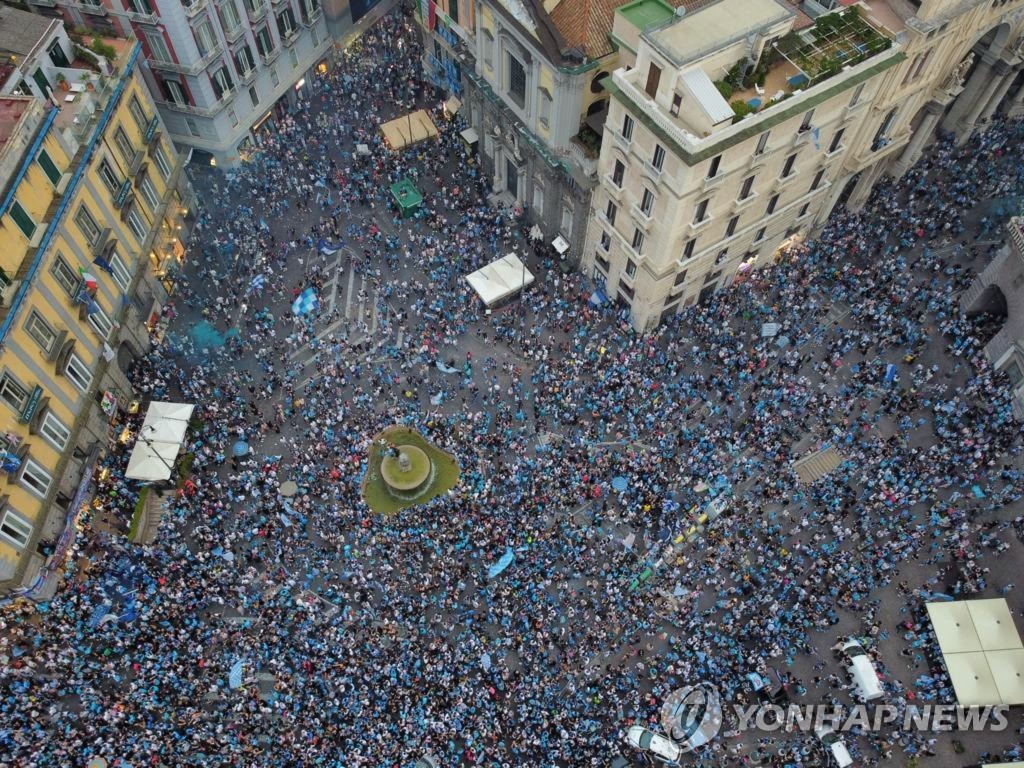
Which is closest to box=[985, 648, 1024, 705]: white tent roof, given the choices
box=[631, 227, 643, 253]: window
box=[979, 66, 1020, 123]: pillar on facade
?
box=[631, 227, 643, 253]: window

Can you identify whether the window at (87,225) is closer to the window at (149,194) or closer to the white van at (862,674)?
the window at (149,194)

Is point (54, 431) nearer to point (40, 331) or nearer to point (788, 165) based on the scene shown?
point (40, 331)

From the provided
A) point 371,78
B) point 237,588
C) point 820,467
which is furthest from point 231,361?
point 820,467

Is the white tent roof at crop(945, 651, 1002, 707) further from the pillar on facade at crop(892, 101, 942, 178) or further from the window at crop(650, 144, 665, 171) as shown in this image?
the pillar on facade at crop(892, 101, 942, 178)

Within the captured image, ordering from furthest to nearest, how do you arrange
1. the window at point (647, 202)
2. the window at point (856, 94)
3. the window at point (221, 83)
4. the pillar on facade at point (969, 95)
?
the pillar on facade at point (969, 95)
the window at point (221, 83)
the window at point (647, 202)
the window at point (856, 94)

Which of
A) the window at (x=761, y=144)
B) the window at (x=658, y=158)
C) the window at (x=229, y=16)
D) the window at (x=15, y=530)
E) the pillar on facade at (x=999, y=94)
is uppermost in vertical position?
the pillar on facade at (x=999, y=94)

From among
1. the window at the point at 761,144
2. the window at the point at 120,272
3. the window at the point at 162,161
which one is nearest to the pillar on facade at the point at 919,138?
the window at the point at 761,144

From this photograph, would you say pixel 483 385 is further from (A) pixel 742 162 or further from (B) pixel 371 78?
(B) pixel 371 78
